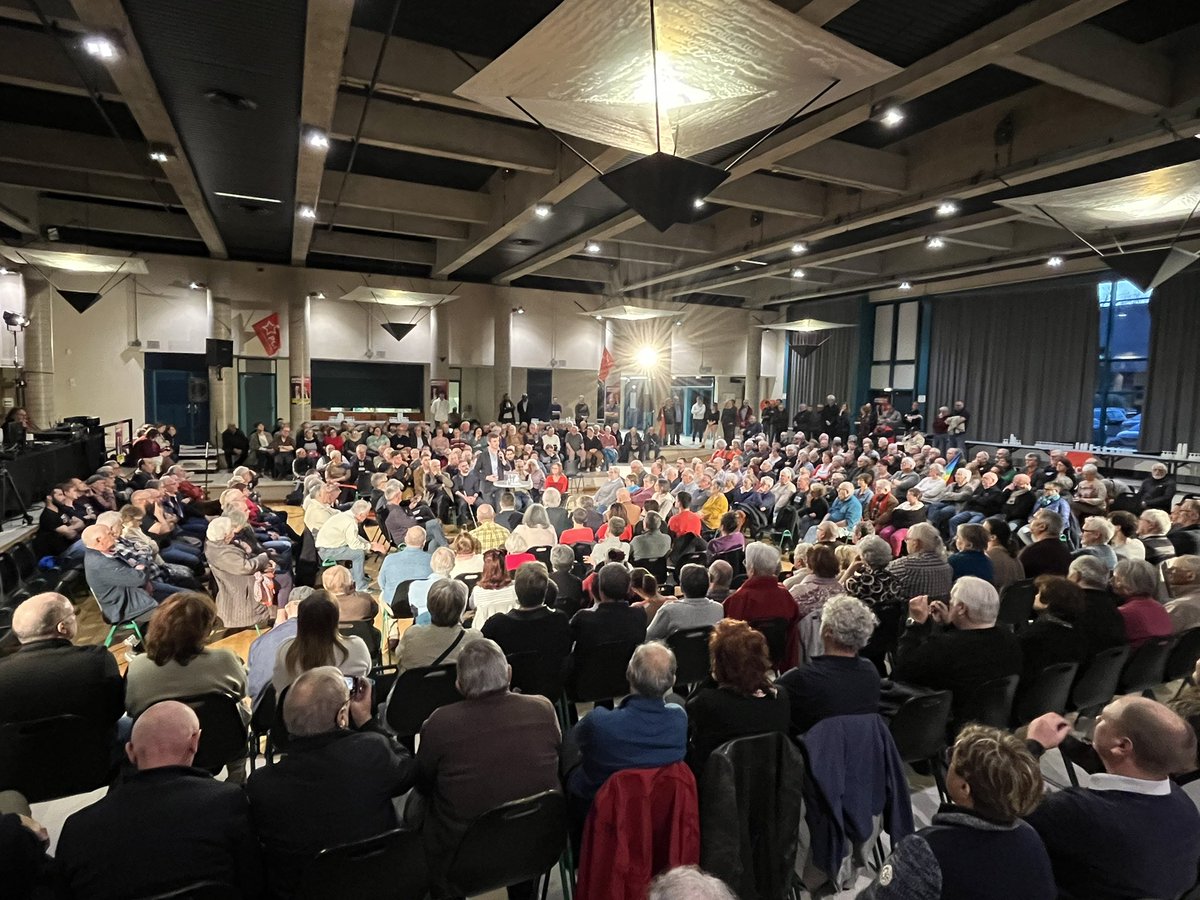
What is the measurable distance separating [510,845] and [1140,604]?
3.41m

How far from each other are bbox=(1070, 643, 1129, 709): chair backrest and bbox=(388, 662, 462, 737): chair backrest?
2.94 metres

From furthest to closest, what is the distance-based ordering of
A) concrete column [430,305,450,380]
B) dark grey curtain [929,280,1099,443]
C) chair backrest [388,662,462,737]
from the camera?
concrete column [430,305,450,380] < dark grey curtain [929,280,1099,443] < chair backrest [388,662,462,737]

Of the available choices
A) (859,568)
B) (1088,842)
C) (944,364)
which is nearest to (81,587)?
(859,568)

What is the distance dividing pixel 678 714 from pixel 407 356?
13.9 meters

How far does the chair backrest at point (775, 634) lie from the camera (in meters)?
3.40

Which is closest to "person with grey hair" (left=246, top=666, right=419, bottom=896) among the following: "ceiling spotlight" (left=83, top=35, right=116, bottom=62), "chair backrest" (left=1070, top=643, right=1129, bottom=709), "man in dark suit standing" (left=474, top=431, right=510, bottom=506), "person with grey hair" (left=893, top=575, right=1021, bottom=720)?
"person with grey hair" (left=893, top=575, right=1021, bottom=720)

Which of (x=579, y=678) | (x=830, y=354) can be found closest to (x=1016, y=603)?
(x=579, y=678)

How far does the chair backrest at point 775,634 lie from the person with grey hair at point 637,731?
1348mm

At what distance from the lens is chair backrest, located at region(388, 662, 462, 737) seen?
272 centimetres

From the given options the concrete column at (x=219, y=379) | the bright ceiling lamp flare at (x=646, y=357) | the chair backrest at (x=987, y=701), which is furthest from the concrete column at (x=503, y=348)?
the chair backrest at (x=987, y=701)

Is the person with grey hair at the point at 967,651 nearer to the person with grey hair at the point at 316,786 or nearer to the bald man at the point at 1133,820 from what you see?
the bald man at the point at 1133,820

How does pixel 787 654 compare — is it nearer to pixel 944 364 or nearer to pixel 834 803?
pixel 834 803

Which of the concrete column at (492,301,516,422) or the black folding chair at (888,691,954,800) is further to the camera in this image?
the concrete column at (492,301,516,422)

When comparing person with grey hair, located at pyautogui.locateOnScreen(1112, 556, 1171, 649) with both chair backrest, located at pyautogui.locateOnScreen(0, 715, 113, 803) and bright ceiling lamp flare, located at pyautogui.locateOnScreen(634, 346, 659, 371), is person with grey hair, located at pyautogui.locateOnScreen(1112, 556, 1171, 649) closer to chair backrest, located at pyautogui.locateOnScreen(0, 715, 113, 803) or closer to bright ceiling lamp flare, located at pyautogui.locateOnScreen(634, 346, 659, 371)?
chair backrest, located at pyautogui.locateOnScreen(0, 715, 113, 803)
